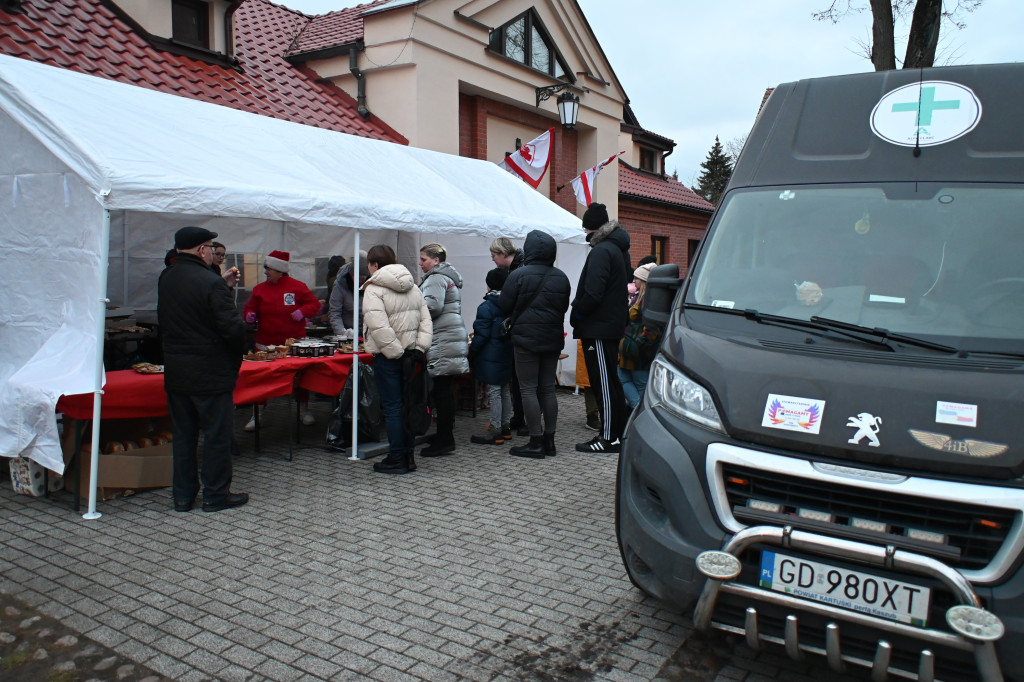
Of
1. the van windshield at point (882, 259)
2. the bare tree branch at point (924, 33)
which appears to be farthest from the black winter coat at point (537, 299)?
the bare tree branch at point (924, 33)

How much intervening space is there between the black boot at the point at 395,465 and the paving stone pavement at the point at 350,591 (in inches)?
12.4

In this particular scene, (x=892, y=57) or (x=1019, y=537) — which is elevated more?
(x=892, y=57)

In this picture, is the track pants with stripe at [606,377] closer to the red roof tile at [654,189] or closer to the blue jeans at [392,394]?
the blue jeans at [392,394]

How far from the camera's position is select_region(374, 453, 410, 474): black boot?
20.9ft

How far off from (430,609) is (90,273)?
329cm

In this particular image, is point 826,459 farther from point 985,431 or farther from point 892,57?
point 892,57

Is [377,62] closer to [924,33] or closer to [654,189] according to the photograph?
[924,33]

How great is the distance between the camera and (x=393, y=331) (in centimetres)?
607

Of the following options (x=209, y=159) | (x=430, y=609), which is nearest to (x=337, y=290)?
(x=209, y=159)

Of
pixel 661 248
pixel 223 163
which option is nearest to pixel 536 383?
pixel 223 163

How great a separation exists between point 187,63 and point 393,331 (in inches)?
298

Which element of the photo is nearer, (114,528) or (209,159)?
(114,528)

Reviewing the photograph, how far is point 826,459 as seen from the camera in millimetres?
2752

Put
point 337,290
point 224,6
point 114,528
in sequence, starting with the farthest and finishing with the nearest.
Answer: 1. point 224,6
2. point 337,290
3. point 114,528
